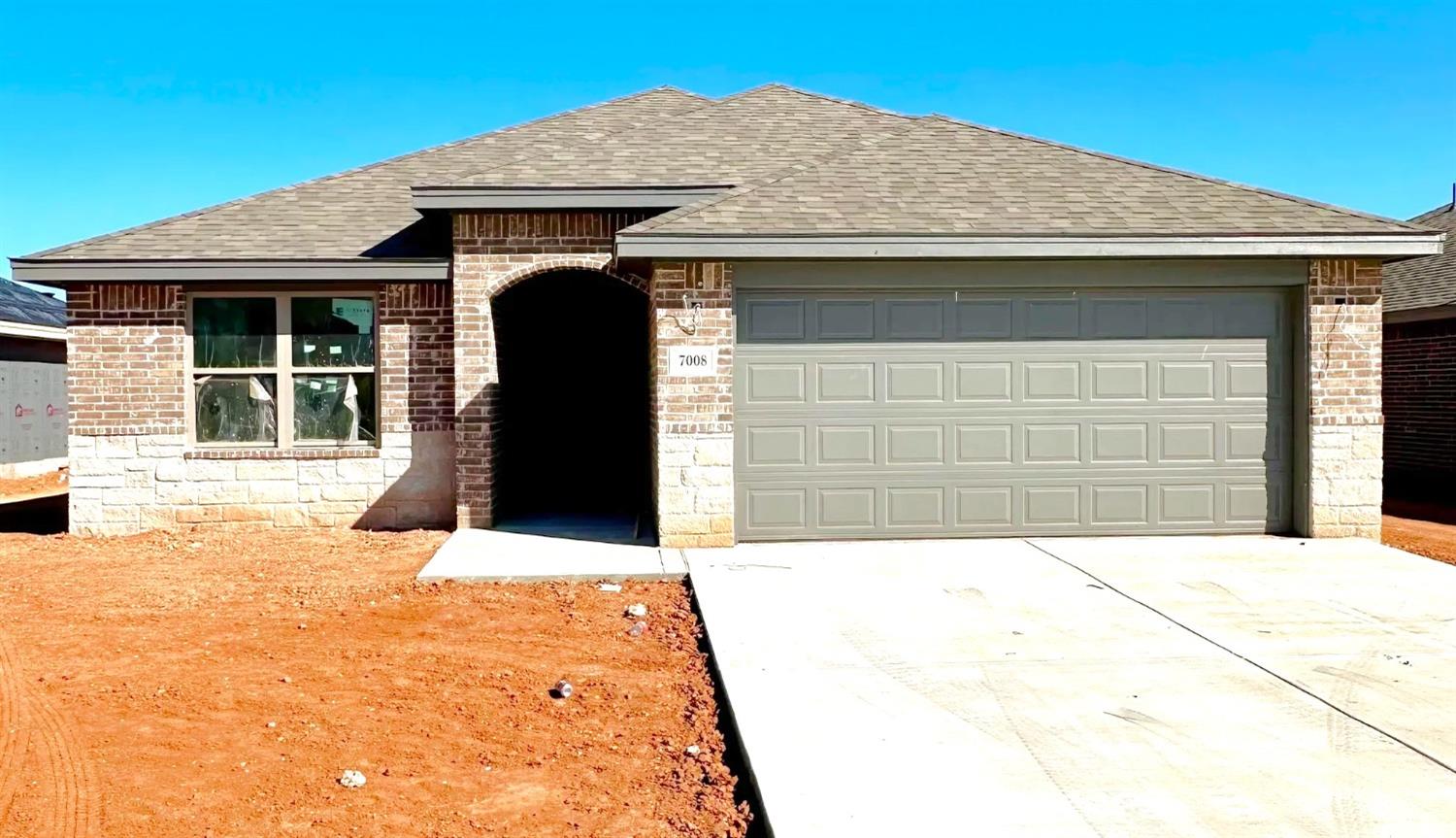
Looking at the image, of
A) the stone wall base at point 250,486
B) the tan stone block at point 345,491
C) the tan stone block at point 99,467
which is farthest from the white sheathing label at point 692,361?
the tan stone block at point 99,467

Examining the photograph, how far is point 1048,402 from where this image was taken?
10211 mm

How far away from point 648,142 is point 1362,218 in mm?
8010

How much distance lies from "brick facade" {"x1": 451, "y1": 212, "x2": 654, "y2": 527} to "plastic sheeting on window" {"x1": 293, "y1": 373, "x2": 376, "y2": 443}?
1.28 metres

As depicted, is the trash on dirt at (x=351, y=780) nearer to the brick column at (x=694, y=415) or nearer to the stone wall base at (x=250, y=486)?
the brick column at (x=694, y=415)

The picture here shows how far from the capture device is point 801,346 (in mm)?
10070

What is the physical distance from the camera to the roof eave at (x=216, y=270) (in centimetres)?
1112

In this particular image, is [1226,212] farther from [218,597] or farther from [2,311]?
[2,311]

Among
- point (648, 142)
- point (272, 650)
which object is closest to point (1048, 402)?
point (648, 142)

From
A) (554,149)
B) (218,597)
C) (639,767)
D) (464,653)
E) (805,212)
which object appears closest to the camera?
(639,767)

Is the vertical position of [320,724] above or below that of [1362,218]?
below

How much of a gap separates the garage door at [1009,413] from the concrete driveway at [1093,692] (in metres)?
1.11

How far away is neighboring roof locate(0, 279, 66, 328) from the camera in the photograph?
2128 cm

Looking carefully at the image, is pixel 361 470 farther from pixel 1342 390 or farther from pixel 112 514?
pixel 1342 390

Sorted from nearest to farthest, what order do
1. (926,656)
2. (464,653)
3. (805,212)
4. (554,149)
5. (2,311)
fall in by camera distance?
(926,656), (464,653), (805,212), (554,149), (2,311)
